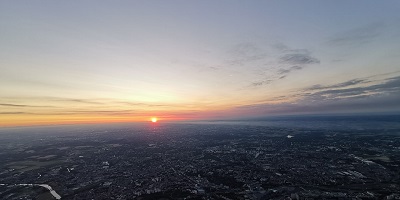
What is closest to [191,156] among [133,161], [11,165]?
[133,161]

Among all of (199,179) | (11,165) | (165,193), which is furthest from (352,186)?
(11,165)

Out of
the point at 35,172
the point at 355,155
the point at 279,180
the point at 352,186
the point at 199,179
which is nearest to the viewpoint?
the point at 352,186

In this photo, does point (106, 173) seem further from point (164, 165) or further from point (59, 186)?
point (164, 165)

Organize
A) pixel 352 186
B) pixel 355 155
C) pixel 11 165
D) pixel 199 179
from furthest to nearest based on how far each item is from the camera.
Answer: pixel 11 165
pixel 355 155
pixel 199 179
pixel 352 186

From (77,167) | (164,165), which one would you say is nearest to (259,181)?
(164,165)

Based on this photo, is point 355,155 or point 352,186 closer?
point 352,186

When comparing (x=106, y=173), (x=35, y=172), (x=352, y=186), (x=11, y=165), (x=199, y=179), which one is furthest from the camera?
(x=11, y=165)

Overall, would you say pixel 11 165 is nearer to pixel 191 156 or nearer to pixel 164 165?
pixel 164 165

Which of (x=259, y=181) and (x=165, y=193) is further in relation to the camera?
(x=259, y=181)

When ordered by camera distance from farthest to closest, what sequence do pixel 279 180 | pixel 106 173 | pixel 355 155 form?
pixel 355 155 < pixel 106 173 < pixel 279 180
